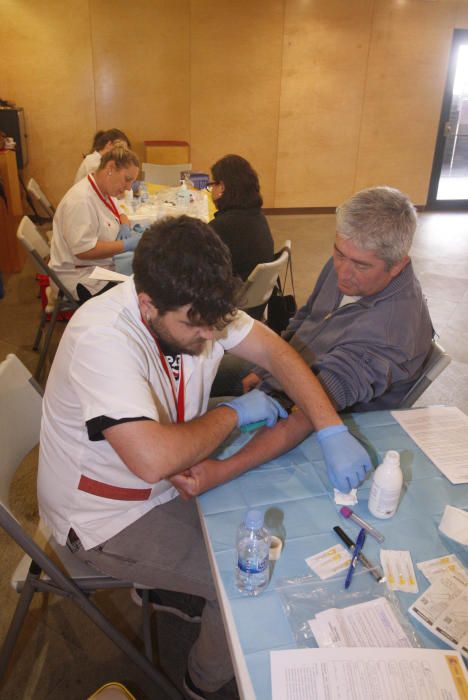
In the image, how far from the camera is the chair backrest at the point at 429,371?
1.61 m

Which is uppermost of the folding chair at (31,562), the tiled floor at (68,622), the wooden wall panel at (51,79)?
the wooden wall panel at (51,79)

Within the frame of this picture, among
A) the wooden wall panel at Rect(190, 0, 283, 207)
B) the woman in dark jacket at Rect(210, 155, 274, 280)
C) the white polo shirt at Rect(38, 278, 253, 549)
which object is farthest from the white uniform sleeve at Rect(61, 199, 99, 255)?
the wooden wall panel at Rect(190, 0, 283, 207)

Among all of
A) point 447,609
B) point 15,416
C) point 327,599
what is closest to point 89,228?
point 15,416

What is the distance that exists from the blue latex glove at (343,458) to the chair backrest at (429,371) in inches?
17.4

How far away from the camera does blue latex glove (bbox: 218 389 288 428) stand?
52.3 inches

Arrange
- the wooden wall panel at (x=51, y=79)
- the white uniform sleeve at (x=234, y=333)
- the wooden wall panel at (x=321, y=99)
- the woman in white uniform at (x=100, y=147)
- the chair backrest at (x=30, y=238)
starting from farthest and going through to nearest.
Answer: the wooden wall panel at (x=321, y=99) → the wooden wall panel at (x=51, y=79) → the woman in white uniform at (x=100, y=147) → the chair backrest at (x=30, y=238) → the white uniform sleeve at (x=234, y=333)

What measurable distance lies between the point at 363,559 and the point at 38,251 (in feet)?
8.20

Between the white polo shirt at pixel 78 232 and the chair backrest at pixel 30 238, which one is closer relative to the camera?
the chair backrest at pixel 30 238

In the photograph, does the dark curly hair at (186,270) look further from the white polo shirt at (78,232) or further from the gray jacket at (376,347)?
the white polo shirt at (78,232)

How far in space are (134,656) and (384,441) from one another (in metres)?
0.85

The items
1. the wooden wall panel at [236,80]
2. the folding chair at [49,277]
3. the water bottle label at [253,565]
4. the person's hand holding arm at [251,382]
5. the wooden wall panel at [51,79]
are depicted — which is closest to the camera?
the water bottle label at [253,565]

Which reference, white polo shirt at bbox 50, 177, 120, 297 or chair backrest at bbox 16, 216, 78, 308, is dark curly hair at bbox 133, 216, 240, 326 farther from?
white polo shirt at bbox 50, 177, 120, 297

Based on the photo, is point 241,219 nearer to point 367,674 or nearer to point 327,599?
point 327,599

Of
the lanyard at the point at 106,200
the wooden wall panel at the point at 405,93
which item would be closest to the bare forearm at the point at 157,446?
the lanyard at the point at 106,200
